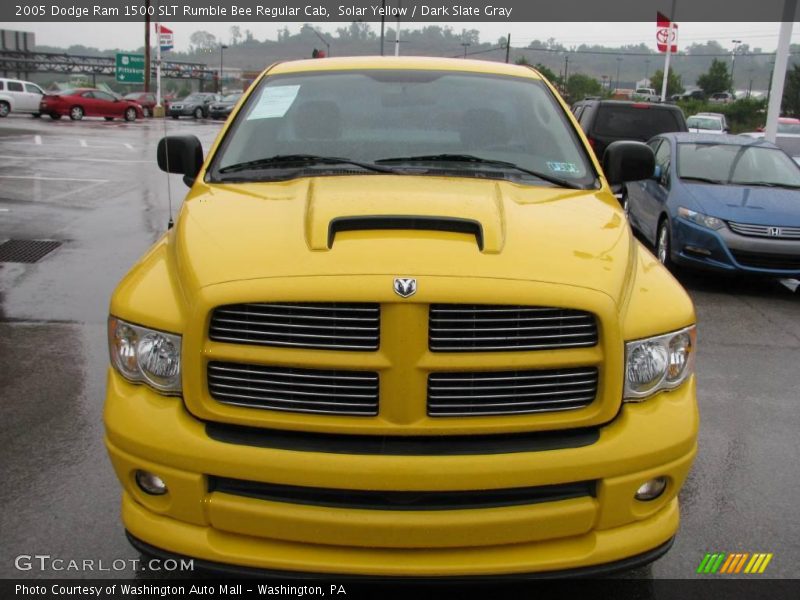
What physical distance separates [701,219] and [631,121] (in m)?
6.75

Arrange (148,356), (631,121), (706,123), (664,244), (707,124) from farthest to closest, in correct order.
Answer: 1. (706,123)
2. (707,124)
3. (631,121)
4. (664,244)
5. (148,356)

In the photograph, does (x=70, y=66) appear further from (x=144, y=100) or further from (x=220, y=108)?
(x=220, y=108)

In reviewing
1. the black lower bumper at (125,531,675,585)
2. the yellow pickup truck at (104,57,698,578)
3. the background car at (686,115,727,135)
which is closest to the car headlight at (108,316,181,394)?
the yellow pickup truck at (104,57,698,578)

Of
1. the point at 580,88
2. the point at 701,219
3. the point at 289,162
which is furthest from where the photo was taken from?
the point at 580,88

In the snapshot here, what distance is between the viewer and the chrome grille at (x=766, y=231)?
8.16m

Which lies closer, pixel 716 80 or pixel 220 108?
pixel 220 108

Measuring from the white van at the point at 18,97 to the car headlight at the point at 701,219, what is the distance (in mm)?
33672

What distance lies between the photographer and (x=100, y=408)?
188 inches

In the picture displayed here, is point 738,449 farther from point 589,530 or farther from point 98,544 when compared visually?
point 98,544

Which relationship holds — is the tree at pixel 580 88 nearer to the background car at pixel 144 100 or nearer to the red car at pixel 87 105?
the background car at pixel 144 100

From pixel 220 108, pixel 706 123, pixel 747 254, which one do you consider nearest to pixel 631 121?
pixel 747 254

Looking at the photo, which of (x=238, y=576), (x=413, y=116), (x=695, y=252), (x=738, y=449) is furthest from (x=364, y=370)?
(x=695, y=252)

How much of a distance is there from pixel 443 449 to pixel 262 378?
60cm

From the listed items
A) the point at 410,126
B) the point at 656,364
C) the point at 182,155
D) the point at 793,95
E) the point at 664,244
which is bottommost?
the point at 664,244
